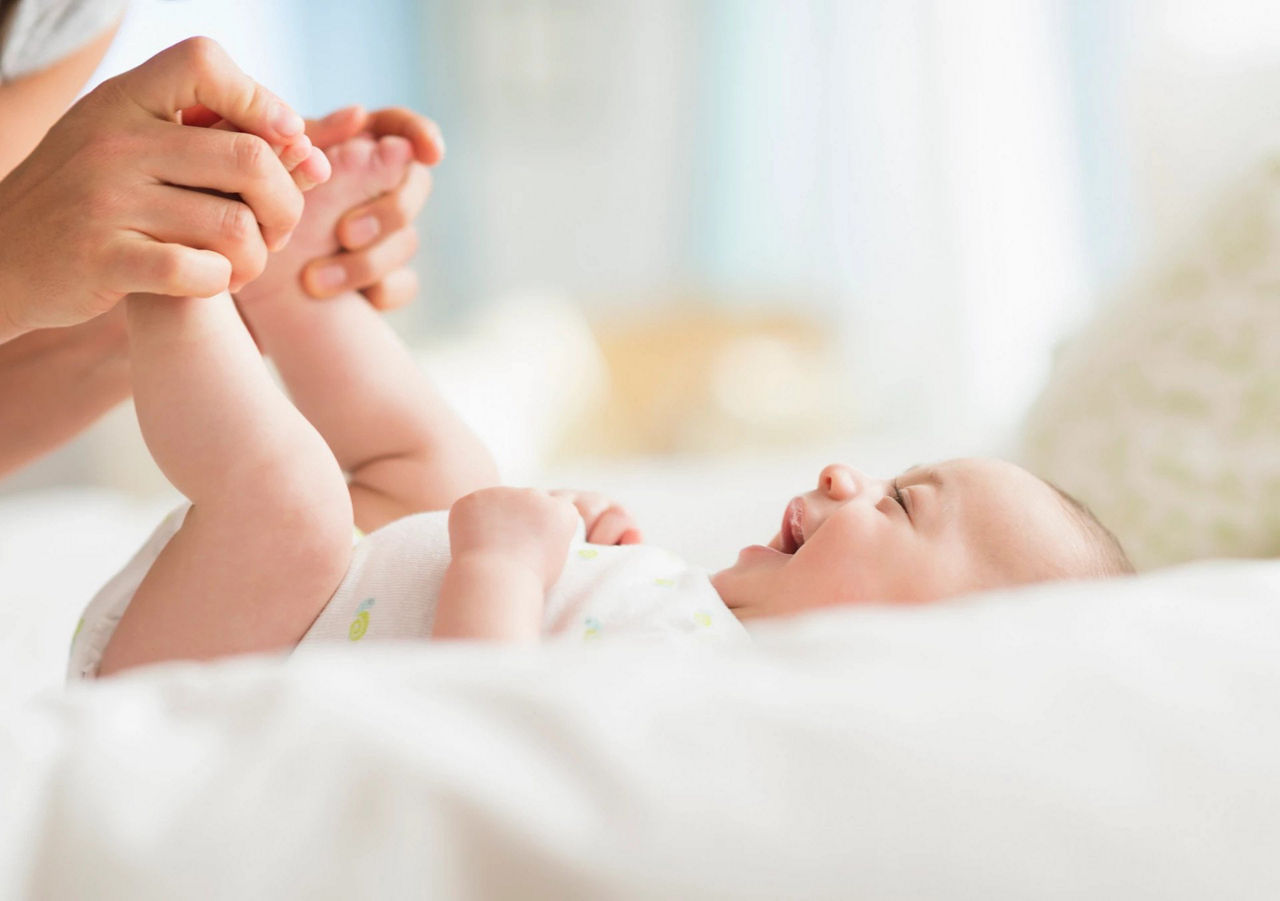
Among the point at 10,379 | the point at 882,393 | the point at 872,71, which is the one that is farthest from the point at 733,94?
the point at 10,379

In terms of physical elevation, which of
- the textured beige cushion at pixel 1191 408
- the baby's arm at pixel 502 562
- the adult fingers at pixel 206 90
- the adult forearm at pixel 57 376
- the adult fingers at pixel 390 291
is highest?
the adult fingers at pixel 206 90

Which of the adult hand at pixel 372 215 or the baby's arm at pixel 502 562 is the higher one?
the adult hand at pixel 372 215

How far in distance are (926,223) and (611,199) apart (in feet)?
3.00

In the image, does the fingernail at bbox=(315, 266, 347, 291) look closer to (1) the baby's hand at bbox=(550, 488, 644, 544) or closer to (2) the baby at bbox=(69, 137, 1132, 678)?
(2) the baby at bbox=(69, 137, 1132, 678)

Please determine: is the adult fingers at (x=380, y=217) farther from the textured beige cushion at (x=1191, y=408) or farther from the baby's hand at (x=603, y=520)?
the textured beige cushion at (x=1191, y=408)

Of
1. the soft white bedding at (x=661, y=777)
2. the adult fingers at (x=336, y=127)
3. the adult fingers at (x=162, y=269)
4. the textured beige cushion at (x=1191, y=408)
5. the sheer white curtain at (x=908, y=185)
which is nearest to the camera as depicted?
the soft white bedding at (x=661, y=777)

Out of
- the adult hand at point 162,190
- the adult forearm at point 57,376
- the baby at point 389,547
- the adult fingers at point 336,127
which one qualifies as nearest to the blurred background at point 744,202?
the adult forearm at point 57,376

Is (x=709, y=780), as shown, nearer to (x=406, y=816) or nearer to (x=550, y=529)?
(x=406, y=816)

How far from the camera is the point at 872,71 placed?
326cm

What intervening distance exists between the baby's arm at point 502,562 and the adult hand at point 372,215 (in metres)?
0.26

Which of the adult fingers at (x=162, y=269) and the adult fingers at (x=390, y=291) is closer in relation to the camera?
the adult fingers at (x=162, y=269)

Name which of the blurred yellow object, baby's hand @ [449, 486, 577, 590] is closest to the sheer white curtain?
the blurred yellow object

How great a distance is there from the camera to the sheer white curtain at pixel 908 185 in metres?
3.03

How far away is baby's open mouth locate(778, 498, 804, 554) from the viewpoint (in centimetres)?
85
